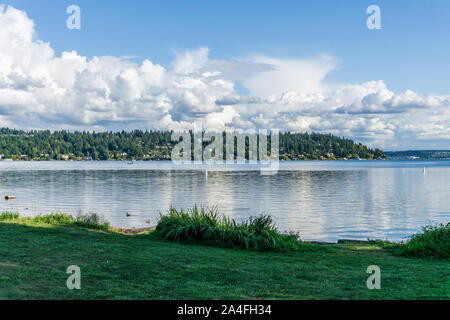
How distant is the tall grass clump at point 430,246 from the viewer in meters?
12.2

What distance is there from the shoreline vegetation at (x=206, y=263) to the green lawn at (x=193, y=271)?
18 mm

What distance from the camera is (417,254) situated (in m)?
12.3

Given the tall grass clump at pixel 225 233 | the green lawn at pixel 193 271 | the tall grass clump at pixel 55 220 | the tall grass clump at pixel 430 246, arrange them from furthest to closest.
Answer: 1. the tall grass clump at pixel 55 220
2. the tall grass clump at pixel 225 233
3. the tall grass clump at pixel 430 246
4. the green lawn at pixel 193 271

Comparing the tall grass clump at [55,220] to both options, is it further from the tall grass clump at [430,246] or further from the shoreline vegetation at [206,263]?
the tall grass clump at [430,246]

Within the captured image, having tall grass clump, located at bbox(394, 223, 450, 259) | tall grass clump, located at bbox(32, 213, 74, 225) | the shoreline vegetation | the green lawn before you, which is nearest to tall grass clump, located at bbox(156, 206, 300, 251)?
the shoreline vegetation

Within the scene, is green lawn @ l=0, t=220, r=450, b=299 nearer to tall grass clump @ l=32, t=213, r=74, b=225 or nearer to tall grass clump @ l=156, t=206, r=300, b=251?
tall grass clump @ l=156, t=206, r=300, b=251

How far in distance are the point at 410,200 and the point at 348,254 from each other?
3637cm

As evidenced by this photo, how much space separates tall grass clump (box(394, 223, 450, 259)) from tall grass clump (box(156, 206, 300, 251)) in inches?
128

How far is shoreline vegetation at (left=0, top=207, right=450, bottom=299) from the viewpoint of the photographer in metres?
7.25

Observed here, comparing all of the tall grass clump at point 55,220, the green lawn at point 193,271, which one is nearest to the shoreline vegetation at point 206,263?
the green lawn at point 193,271

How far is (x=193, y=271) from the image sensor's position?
28.7ft

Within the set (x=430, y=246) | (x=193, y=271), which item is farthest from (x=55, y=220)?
(x=430, y=246)

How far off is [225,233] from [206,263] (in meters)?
3.75
